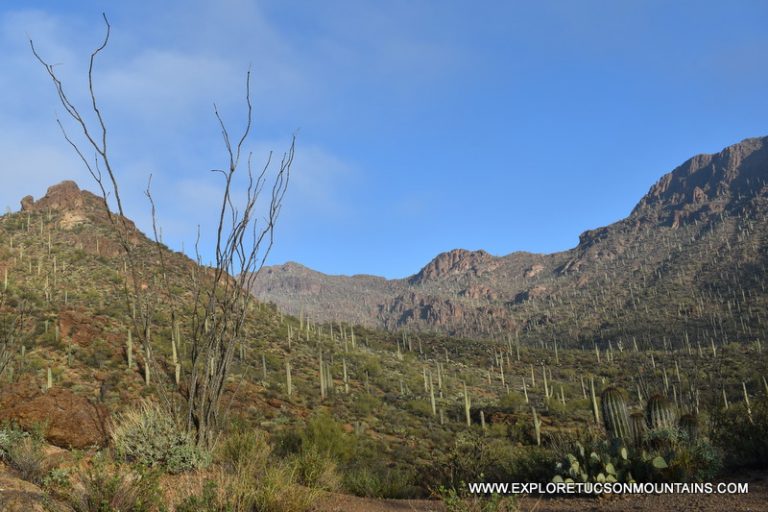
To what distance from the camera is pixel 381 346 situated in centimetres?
4984

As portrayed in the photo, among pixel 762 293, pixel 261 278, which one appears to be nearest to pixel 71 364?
pixel 762 293

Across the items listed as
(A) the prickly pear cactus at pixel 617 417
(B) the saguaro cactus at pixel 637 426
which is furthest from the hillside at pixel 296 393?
(B) the saguaro cactus at pixel 637 426

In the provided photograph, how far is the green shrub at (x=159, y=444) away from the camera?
588 cm

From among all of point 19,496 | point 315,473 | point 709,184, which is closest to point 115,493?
point 19,496

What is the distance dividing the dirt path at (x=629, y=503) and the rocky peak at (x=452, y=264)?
151647 millimetres

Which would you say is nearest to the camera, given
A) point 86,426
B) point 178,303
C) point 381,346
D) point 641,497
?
point 641,497

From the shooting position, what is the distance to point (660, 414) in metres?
8.66

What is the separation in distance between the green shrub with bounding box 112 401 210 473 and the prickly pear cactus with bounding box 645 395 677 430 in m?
7.14

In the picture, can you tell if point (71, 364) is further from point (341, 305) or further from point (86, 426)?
point (341, 305)

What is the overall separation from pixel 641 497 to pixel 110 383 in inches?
726

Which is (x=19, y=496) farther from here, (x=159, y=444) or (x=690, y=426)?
(x=690, y=426)

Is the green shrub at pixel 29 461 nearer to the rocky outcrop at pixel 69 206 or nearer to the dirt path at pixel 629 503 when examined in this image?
the dirt path at pixel 629 503

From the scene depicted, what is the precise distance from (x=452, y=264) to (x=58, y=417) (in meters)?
166

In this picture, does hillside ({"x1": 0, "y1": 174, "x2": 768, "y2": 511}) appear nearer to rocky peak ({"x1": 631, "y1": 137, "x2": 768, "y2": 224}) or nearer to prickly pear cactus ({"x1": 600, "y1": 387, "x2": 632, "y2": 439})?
prickly pear cactus ({"x1": 600, "y1": 387, "x2": 632, "y2": 439})
